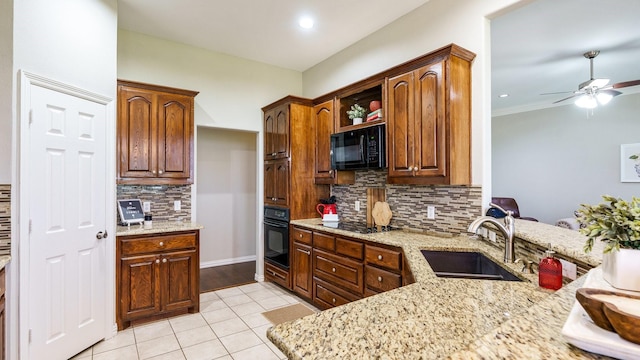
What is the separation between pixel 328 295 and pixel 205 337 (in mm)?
1227

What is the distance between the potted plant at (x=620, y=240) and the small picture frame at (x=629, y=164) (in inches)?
221

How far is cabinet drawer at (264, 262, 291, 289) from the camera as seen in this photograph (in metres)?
3.87

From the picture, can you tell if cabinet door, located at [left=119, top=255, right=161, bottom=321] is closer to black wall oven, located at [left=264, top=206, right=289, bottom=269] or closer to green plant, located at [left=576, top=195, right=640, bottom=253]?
black wall oven, located at [left=264, top=206, right=289, bottom=269]

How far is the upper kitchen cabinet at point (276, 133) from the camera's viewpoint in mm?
3914

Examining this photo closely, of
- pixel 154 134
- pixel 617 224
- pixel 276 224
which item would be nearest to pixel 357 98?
pixel 276 224

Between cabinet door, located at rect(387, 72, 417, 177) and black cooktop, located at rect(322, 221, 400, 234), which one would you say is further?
black cooktop, located at rect(322, 221, 400, 234)

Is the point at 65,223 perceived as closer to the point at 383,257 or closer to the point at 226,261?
the point at 383,257

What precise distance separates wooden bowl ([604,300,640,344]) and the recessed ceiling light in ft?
11.1

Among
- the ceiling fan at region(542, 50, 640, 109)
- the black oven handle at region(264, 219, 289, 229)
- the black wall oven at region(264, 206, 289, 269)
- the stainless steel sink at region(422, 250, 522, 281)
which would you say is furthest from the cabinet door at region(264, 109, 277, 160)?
the ceiling fan at region(542, 50, 640, 109)


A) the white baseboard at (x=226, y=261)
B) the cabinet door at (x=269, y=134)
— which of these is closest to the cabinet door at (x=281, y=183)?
the cabinet door at (x=269, y=134)

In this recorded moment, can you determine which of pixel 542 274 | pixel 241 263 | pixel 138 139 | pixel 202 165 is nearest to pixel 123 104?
pixel 138 139

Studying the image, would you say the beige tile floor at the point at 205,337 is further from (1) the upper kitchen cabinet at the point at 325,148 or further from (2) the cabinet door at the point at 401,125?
(2) the cabinet door at the point at 401,125

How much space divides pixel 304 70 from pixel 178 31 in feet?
6.16

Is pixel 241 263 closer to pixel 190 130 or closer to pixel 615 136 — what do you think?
pixel 190 130
